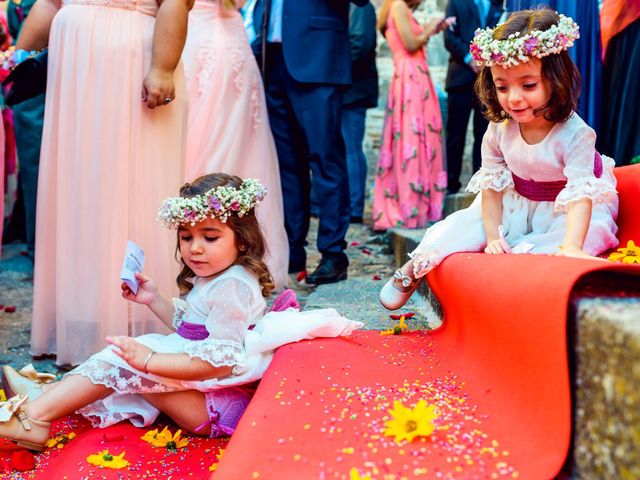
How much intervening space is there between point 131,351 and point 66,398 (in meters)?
0.30

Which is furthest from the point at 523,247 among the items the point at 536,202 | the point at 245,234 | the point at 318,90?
the point at 318,90

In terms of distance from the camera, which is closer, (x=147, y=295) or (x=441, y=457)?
(x=441, y=457)

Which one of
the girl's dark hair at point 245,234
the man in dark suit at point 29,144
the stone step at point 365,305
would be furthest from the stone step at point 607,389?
the man in dark suit at point 29,144

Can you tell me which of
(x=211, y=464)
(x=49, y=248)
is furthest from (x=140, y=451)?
(x=49, y=248)

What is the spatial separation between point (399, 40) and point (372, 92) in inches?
29.0

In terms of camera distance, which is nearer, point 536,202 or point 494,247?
point 494,247

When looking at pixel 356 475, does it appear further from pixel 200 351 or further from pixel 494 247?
pixel 494 247

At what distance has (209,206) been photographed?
2355 millimetres

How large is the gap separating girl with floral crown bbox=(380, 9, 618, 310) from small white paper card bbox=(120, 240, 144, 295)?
0.98 metres

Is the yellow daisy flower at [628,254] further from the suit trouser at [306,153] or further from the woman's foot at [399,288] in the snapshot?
the suit trouser at [306,153]

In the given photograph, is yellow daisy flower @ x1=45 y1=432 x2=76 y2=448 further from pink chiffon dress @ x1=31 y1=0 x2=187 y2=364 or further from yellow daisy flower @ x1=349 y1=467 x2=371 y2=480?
yellow daisy flower @ x1=349 y1=467 x2=371 y2=480

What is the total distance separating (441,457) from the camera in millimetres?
1560

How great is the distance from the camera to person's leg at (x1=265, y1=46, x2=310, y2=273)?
419 cm

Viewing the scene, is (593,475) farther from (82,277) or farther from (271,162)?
(271,162)
